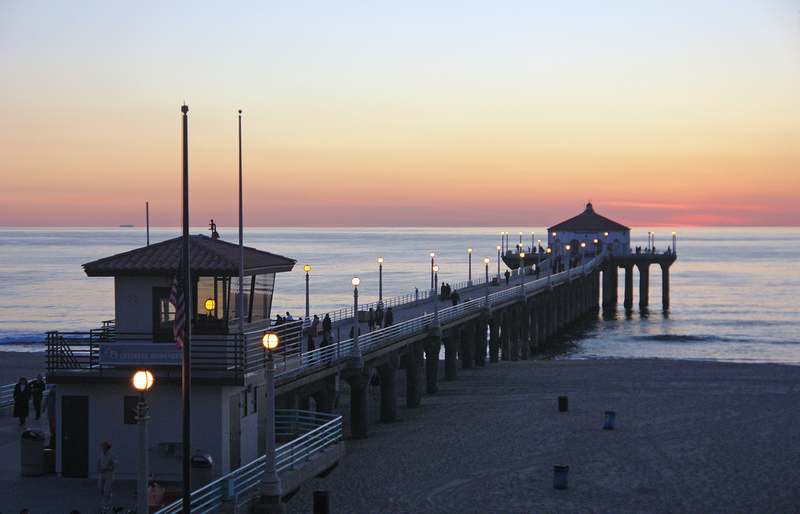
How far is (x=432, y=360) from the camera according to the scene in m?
34.3

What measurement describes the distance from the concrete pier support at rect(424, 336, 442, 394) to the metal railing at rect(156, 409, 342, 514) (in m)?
13.0

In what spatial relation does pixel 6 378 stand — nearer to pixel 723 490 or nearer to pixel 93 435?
pixel 93 435

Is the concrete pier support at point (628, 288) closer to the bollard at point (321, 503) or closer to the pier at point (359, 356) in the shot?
the pier at point (359, 356)

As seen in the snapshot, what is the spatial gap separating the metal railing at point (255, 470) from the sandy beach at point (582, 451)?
1.67 meters

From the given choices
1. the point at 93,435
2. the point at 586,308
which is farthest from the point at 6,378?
the point at 586,308

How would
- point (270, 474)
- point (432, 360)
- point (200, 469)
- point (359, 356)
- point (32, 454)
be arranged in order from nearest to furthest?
point (270, 474)
point (200, 469)
point (32, 454)
point (359, 356)
point (432, 360)

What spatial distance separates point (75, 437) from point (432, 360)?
68.3ft

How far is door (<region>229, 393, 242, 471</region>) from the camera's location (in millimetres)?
15078

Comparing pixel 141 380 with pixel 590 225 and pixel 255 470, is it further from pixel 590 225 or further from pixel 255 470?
pixel 590 225

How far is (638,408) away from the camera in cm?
2962

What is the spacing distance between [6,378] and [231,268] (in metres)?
28.6

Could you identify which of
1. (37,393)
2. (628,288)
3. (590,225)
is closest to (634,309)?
(628,288)

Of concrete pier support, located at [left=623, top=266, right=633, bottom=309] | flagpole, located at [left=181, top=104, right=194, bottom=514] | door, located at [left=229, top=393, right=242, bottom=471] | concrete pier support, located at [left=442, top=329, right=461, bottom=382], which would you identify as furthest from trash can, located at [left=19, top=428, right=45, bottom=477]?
concrete pier support, located at [left=623, top=266, right=633, bottom=309]

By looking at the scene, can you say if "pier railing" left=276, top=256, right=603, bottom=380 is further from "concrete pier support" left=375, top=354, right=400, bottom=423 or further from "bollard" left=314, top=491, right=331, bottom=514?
"bollard" left=314, top=491, right=331, bottom=514
